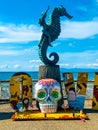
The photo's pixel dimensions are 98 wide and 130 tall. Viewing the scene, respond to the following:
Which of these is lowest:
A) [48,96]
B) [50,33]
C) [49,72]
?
[48,96]

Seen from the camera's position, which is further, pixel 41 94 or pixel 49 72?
pixel 49 72

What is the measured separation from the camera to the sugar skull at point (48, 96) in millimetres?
12375

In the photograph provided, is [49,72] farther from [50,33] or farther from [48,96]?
[50,33]

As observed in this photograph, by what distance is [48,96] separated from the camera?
12.4 meters

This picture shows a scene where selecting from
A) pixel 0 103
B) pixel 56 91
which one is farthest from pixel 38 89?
pixel 0 103

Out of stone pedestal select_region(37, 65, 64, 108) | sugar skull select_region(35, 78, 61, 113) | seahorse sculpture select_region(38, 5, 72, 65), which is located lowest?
sugar skull select_region(35, 78, 61, 113)

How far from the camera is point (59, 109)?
13.2 metres

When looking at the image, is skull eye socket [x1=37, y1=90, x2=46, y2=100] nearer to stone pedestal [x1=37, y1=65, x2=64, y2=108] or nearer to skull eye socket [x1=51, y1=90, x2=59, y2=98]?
skull eye socket [x1=51, y1=90, x2=59, y2=98]

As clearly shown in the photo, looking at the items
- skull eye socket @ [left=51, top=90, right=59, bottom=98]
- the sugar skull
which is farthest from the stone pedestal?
skull eye socket @ [left=51, top=90, right=59, bottom=98]

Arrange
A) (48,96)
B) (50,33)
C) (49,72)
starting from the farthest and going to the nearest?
(50,33), (49,72), (48,96)

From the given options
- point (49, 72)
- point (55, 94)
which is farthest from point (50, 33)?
point (55, 94)

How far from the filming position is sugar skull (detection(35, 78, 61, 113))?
1238cm

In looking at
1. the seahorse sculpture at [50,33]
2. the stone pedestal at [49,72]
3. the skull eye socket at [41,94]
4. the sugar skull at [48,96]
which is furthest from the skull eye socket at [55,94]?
the seahorse sculpture at [50,33]

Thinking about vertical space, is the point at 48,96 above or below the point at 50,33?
below
